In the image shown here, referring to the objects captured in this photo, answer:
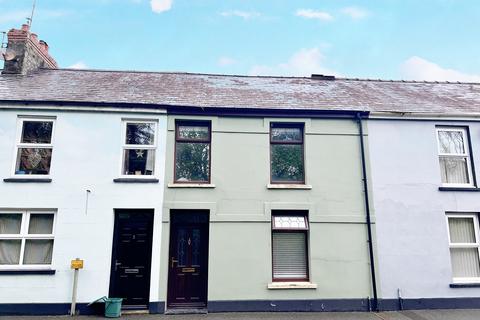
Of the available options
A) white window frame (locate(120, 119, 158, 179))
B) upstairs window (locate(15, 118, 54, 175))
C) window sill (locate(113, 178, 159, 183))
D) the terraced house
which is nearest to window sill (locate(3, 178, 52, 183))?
the terraced house

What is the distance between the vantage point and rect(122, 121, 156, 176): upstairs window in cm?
966

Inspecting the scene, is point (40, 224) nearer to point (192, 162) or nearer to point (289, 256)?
point (192, 162)

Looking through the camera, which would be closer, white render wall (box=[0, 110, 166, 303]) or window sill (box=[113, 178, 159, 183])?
white render wall (box=[0, 110, 166, 303])

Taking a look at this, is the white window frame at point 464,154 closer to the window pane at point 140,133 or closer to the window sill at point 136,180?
the window sill at point 136,180

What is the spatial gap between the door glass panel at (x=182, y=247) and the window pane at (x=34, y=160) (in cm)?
426

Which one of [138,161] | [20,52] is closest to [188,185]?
[138,161]

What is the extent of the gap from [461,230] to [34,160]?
1299 centimetres

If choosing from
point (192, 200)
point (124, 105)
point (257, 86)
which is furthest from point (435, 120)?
point (124, 105)

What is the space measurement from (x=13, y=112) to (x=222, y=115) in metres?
6.14

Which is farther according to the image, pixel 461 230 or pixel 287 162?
pixel 287 162

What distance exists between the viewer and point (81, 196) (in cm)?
916

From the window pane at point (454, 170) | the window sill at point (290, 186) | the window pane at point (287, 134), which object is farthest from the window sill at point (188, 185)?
the window pane at point (454, 170)

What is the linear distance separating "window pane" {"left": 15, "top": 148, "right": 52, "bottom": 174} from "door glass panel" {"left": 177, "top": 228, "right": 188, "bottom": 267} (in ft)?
14.0

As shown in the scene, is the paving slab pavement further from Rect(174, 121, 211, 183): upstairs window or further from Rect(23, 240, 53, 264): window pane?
Rect(174, 121, 211, 183): upstairs window
